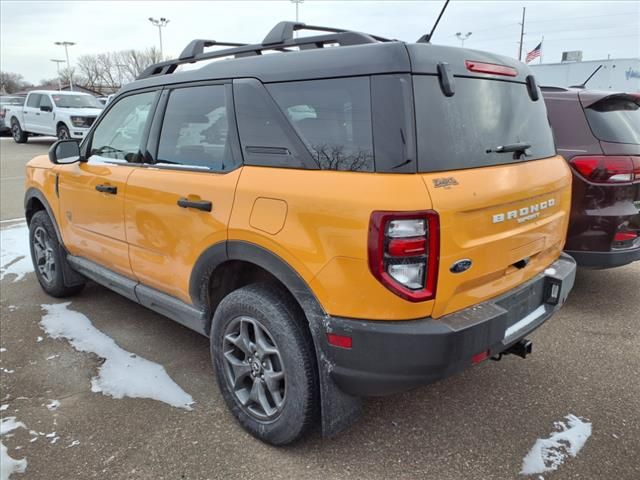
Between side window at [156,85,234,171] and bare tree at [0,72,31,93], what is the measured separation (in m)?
103

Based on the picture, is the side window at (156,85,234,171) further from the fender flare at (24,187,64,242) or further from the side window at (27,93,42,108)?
the side window at (27,93,42,108)

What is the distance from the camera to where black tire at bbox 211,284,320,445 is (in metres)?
2.29

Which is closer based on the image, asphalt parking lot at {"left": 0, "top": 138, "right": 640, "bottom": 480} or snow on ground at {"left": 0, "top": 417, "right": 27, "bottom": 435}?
asphalt parking lot at {"left": 0, "top": 138, "right": 640, "bottom": 480}

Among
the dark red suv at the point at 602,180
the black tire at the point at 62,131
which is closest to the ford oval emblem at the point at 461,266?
the dark red suv at the point at 602,180

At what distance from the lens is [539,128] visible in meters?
2.78

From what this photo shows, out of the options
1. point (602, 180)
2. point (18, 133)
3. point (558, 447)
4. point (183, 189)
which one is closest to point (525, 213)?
point (558, 447)

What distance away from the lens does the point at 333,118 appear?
7.12 feet

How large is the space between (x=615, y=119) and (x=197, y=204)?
11.2ft

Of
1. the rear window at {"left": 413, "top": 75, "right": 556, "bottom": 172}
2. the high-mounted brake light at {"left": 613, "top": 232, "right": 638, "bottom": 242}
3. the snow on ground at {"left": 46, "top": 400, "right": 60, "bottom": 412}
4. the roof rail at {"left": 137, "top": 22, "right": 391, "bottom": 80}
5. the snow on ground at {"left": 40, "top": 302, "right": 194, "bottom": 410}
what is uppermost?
the roof rail at {"left": 137, "top": 22, "right": 391, "bottom": 80}

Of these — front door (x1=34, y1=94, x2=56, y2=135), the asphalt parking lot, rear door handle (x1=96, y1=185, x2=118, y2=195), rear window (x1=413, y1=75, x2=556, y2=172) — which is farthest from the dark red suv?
front door (x1=34, y1=94, x2=56, y2=135)

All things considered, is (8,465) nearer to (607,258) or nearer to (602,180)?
(607,258)

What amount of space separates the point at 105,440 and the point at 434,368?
1737mm

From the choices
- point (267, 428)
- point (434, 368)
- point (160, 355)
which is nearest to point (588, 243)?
point (434, 368)

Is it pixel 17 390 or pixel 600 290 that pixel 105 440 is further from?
pixel 600 290
